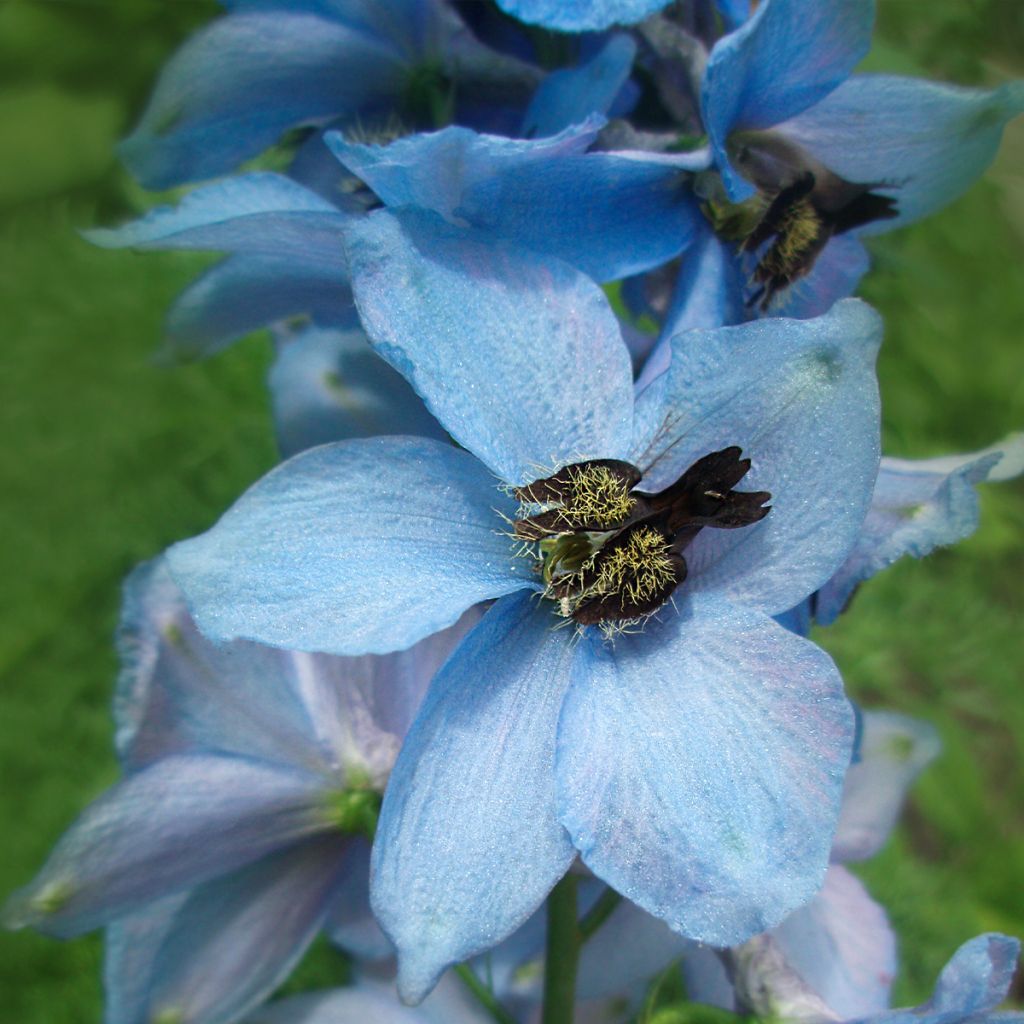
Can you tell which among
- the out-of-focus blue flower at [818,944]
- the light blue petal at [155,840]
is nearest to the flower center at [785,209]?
the out-of-focus blue flower at [818,944]

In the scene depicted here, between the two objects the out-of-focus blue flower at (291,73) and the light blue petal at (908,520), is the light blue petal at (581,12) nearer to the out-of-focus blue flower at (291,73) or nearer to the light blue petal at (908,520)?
the out-of-focus blue flower at (291,73)

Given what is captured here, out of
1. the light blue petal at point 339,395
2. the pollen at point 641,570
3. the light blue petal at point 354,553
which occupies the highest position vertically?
the light blue petal at point 354,553

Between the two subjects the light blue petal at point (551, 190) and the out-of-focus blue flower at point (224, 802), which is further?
the out-of-focus blue flower at point (224, 802)

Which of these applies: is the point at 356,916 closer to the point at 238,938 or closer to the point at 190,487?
the point at 238,938

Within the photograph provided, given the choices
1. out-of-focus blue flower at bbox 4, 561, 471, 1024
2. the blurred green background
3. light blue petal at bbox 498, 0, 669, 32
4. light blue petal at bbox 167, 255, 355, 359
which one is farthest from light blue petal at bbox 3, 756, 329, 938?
the blurred green background

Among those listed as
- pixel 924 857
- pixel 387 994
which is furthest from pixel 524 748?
pixel 924 857

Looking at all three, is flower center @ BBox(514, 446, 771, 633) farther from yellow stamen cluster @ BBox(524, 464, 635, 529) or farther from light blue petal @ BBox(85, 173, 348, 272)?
light blue petal @ BBox(85, 173, 348, 272)
